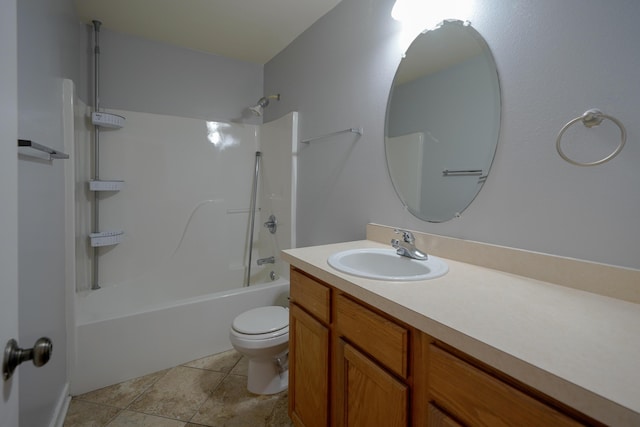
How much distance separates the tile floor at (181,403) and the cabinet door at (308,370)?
319 millimetres

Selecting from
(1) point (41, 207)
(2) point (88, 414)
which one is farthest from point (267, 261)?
(1) point (41, 207)

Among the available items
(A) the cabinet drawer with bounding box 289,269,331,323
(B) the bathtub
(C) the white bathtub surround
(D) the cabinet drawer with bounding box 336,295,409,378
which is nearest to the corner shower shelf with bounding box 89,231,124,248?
(C) the white bathtub surround

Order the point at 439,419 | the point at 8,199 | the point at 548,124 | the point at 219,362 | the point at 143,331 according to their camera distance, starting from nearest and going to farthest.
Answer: the point at 8,199
the point at 439,419
the point at 548,124
the point at 143,331
the point at 219,362

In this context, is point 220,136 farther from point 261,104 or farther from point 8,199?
point 8,199

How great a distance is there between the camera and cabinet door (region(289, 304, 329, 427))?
112 cm

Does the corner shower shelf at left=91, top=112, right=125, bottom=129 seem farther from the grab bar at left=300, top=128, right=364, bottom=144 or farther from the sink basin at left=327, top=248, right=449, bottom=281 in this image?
the sink basin at left=327, top=248, right=449, bottom=281

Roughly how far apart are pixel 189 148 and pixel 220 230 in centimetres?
81

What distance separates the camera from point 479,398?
0.61 metres

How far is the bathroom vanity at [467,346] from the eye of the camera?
0.50 metres

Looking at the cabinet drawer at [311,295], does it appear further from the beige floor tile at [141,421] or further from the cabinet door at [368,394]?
the beige floor tile at [141,421]

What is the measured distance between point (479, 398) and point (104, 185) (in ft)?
8.32

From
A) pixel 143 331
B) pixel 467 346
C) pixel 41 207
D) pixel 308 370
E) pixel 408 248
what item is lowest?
pixel 143 331

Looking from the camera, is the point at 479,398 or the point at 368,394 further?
the point at 368,394

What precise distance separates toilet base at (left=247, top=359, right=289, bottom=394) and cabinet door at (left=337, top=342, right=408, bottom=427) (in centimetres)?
80
